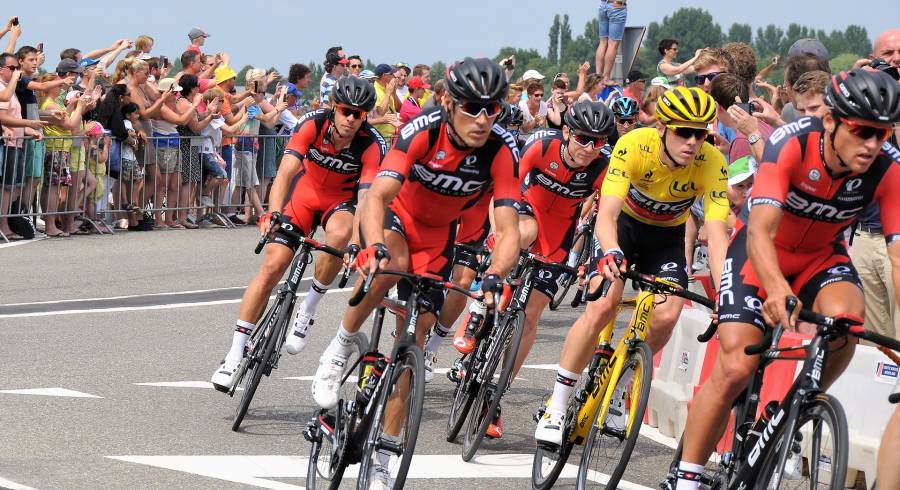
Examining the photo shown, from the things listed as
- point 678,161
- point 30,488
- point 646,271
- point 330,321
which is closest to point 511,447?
point 646,271

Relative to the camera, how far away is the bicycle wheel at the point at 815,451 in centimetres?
518

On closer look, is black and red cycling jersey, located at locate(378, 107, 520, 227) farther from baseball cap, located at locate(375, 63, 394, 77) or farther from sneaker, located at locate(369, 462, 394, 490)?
baseball cap, located at locate(375, 63, 394, 77)

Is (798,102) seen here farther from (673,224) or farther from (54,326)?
(54,326)

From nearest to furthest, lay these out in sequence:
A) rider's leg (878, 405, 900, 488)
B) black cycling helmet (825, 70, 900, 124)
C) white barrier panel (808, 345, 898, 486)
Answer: rider's leg (878, 405, 900, 488) → black cycling helmet (825, 70, 900, 124) → white barrier panel (808, 345, 898, 486)

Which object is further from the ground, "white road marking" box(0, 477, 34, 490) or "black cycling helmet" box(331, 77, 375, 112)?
"black cycling helmet" box(331, 77, 375, 112)

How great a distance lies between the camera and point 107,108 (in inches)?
712

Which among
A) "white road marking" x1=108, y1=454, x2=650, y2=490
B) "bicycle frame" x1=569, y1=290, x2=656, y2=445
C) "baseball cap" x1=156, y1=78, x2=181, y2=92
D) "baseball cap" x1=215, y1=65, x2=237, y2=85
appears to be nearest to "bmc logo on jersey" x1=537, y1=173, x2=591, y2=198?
"white road marking" x1=108, y1=454, x2=650, y2=490

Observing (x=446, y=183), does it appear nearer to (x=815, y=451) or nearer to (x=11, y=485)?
(x=11, y=485)

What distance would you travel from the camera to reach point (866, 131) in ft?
19.5

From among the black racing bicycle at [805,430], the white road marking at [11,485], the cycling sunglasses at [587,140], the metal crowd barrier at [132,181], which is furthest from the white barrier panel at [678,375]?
the metal crowd barrier at [132,181]

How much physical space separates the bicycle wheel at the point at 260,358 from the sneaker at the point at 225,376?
0.31 ft

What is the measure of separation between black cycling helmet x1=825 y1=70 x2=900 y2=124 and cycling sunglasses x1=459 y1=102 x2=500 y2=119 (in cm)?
212

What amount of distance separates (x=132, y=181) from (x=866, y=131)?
14129 mm

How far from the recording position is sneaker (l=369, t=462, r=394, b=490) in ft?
21.1
